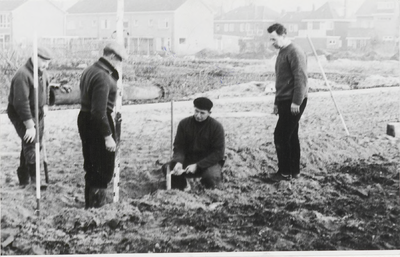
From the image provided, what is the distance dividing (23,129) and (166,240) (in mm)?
1097

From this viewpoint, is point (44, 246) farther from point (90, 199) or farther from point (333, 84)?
point (333, 84)

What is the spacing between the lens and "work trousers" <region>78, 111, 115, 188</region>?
3.17 metres

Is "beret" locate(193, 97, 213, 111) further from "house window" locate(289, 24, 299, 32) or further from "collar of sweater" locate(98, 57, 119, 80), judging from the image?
"house window" locate(289, 24, 299, 32)

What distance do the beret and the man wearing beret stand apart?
92 centimetres

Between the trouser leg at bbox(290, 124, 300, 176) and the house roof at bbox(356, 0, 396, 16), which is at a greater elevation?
the house roof at bbox(356, 0, 396, 16)

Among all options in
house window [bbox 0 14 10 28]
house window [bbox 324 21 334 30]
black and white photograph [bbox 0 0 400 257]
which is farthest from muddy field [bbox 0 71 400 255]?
house window [bbox 0 14 10 28]

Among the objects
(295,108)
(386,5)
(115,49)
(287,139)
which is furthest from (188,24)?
(386,5)

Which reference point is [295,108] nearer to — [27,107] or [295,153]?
[295,153]

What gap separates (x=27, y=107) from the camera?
315 cm

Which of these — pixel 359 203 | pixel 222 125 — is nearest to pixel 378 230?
pixel 359 203

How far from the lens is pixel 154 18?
331 cm

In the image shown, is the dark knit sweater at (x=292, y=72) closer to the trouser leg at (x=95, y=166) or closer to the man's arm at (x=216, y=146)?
the man's arm at (x=216, y=146)

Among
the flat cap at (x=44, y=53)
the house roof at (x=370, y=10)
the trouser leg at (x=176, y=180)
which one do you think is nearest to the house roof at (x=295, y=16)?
the house roof at (x=370, y=10)

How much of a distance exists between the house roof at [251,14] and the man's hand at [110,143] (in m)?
1.03
